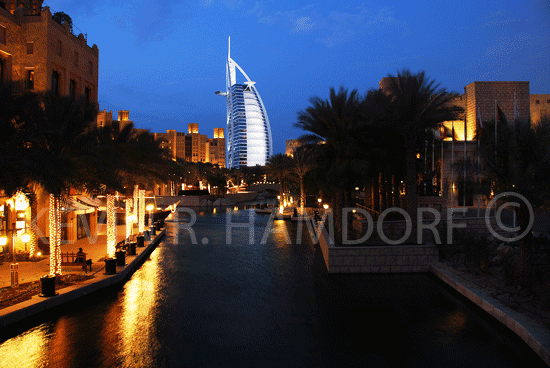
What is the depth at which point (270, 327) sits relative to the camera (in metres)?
9.28

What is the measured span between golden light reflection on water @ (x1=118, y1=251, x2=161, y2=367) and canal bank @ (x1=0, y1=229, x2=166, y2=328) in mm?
466

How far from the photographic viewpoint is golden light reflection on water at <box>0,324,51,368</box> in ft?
23.6

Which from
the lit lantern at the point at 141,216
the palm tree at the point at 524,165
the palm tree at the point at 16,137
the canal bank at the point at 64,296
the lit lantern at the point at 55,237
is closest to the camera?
the canal bank at the point at 64,296

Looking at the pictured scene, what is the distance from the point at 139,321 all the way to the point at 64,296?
257cm

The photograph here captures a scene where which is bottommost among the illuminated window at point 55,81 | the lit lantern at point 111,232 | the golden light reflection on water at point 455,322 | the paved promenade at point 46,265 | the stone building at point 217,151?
the golden light reflection on water at point 455,322

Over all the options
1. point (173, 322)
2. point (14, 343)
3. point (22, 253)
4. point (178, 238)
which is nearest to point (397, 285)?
point (173, 322)

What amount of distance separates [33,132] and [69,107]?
2.01 metres

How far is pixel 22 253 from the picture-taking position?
1500 cm

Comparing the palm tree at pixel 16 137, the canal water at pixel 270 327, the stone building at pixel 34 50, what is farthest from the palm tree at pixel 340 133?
the palm tree at pixel 16 137

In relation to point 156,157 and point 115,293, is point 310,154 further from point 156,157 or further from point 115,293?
point 115,293

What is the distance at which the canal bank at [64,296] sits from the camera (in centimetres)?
873

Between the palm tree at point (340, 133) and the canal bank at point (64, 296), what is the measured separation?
9.51 m

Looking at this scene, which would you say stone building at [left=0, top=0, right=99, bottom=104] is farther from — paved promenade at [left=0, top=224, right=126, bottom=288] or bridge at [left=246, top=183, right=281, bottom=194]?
bridge at [left=246, top=183, right=281, bottom=194]

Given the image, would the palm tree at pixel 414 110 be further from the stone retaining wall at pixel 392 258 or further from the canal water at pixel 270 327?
the canal water at pixel 270 327
